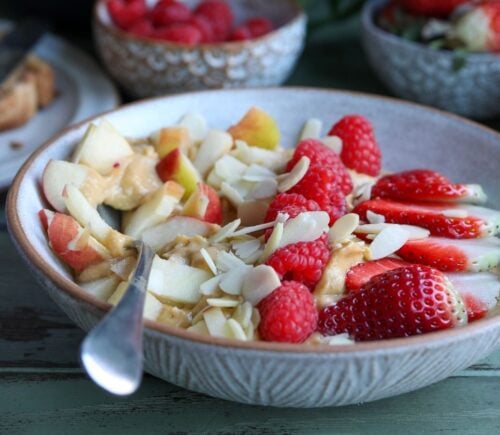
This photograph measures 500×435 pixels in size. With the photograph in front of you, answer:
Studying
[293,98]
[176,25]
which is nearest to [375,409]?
[293,98]

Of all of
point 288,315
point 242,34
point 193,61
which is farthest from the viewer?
point 242,34

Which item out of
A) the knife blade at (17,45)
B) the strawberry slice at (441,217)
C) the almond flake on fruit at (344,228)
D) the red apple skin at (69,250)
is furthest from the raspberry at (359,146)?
the knife blade at (17,45)

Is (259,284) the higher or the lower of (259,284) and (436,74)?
the higher

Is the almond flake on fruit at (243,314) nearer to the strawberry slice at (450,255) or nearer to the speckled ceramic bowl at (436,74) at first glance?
the strawberry slice at (450,255)

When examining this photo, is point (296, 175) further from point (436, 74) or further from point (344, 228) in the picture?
point (436, 74)

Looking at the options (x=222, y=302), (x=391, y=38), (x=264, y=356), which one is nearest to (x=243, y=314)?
(x=222, y=302)

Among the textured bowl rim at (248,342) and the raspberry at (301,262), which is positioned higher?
the textured bowl rim at (248,342)

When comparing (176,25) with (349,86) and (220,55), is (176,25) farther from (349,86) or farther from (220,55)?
(349,86)
